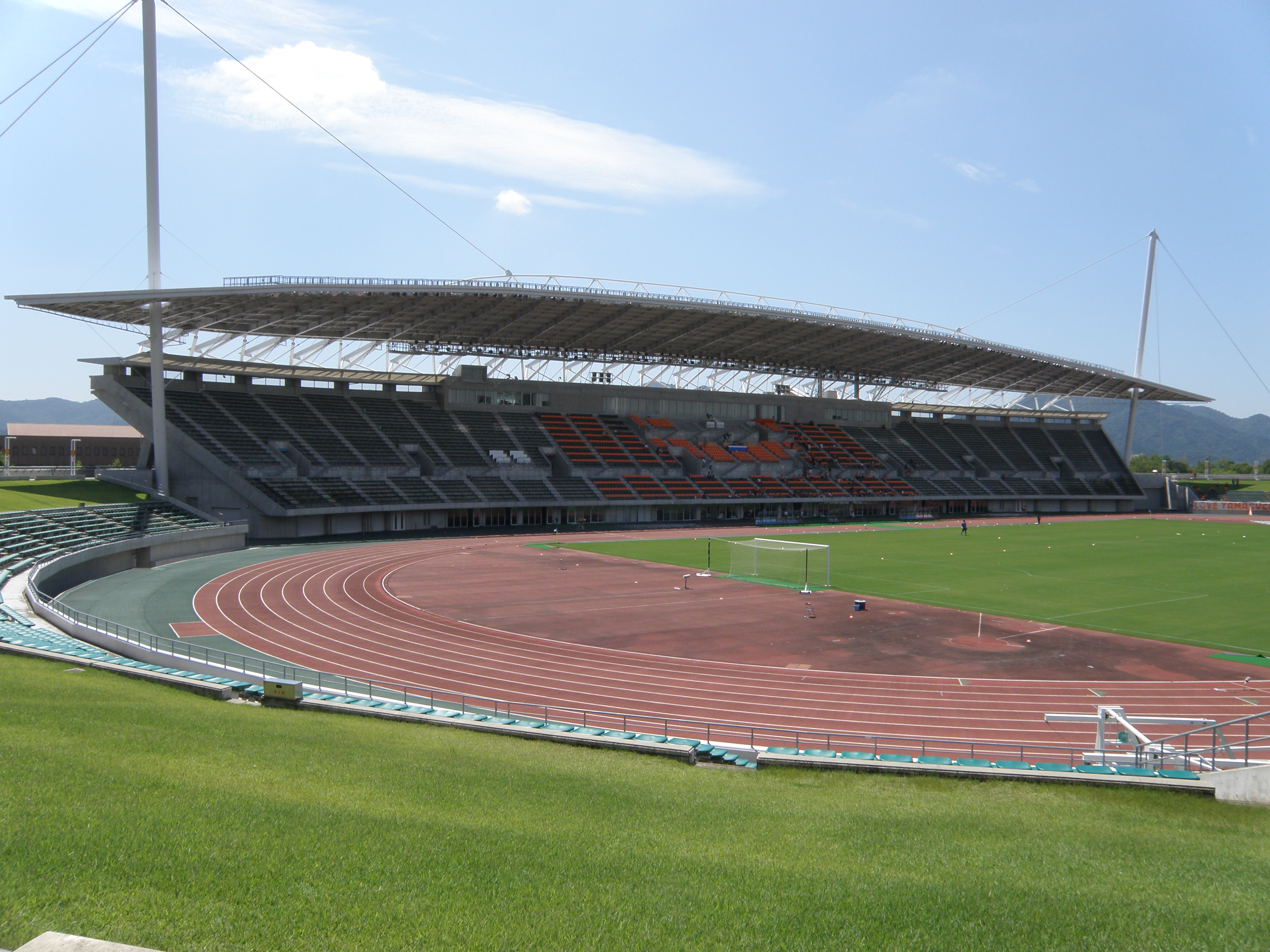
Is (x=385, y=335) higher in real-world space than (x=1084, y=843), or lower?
A: higher

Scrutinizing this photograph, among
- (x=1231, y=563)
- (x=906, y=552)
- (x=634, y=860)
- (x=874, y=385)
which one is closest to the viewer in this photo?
(x=634, y=860)

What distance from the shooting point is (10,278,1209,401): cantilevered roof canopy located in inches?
1786

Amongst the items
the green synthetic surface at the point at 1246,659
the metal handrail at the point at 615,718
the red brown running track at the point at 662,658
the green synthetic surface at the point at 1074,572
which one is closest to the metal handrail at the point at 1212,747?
the metal handrail at the point at 615,718

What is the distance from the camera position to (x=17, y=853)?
676 centimetres

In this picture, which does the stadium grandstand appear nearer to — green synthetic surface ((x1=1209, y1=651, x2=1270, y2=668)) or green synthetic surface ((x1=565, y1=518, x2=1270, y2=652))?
green synthetic surface ((x1=565, y1=518, x2=1270, y2=652))

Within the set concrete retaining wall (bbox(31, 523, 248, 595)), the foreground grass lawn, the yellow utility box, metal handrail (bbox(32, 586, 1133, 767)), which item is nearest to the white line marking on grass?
metal handrail (bbox(32, 586, 1133, 767))

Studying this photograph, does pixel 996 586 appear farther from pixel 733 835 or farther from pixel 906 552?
pixel 733 835

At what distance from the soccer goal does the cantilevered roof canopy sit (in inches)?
799

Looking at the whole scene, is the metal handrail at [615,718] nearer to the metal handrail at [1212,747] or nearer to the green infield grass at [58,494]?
the metal handrail at [1212,747]

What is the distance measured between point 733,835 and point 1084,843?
4111 millimetres

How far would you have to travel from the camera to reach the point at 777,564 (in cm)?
4044

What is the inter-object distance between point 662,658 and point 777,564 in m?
18.7

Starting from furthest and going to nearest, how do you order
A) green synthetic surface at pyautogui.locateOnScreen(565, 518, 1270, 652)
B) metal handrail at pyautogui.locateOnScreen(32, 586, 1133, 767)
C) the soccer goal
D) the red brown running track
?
1. the soccer goal
2. green synthetic surface at pyautogui.locateOnScreen(565, 518, 1270, 652)
3. the red brown running track
4. metal handrail at pyautogui.locateOnScreen(32, 586, 1133, 767)

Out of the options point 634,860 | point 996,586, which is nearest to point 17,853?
point 634,860
